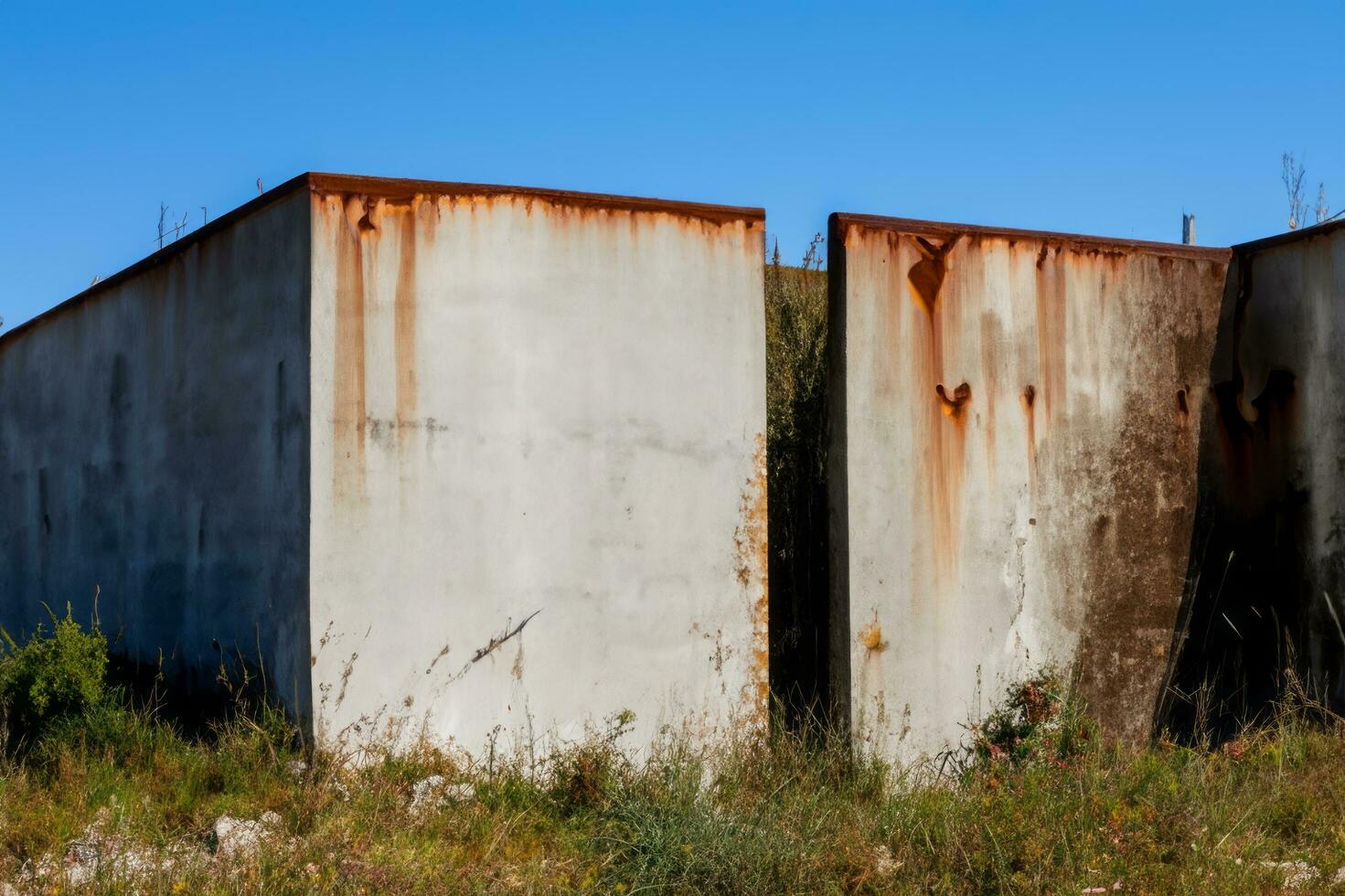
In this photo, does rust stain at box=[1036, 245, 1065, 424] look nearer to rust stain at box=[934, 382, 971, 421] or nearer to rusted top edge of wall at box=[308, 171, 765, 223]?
rust stain at box=[934, 382, 971, 421]

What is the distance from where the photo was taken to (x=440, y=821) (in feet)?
16.9

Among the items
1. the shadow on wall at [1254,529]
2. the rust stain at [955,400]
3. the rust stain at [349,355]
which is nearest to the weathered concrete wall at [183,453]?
the rust stain at [349,355]

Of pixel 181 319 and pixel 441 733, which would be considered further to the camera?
pixel 181 319

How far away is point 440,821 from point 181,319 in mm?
3383

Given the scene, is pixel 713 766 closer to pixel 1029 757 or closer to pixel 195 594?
pixel 1029 757

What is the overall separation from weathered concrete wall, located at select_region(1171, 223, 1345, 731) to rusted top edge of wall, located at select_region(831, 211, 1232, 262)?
0.33 m

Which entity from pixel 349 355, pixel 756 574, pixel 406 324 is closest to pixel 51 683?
pixel 349 355

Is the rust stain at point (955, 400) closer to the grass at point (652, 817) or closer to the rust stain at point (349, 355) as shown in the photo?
the grass at point (652, 817)

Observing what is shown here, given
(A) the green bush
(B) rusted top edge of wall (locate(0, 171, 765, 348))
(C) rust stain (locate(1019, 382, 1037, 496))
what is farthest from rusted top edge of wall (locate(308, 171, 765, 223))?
(A) the green bush

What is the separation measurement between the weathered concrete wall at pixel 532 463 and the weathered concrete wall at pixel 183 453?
22 cm

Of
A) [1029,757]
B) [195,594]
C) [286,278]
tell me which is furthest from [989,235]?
[195,594]

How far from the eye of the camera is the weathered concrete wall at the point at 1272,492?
6.96 m

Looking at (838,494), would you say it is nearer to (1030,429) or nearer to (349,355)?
(1030,429)

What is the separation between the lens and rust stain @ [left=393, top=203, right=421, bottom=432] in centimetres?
579
